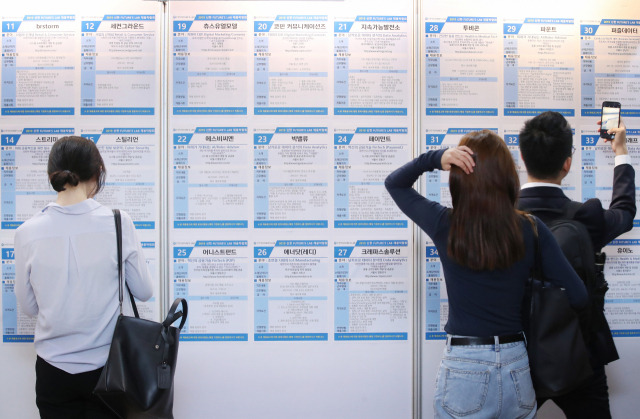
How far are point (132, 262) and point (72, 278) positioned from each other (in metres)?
0.21

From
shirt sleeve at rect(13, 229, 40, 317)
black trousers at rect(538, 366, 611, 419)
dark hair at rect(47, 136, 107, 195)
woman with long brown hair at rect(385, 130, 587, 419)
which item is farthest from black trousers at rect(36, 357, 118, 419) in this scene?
black trousers at rect(538, 366, 611, 419)

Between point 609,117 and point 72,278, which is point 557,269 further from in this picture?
point 72,278

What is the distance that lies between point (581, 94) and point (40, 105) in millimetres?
2838

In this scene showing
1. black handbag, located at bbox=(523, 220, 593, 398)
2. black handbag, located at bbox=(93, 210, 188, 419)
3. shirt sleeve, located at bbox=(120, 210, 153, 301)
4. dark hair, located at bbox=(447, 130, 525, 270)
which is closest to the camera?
dark hair, located at bbox=(447, 130, 525, 270)

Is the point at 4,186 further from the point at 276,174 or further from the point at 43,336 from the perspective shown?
the point at 276,174

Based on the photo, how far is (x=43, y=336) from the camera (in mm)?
1638

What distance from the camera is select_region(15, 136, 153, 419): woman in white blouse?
5.24 ft

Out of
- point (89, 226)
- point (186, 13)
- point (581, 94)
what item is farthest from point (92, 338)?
point (581, 94)

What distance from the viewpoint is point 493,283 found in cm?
137

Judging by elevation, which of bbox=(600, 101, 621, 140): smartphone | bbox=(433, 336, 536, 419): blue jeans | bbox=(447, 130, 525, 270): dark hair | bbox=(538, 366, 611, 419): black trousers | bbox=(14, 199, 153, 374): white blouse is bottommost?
bbox=(538, 366, 611, 419): black trousers

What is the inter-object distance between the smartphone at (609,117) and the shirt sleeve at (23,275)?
2.68 m

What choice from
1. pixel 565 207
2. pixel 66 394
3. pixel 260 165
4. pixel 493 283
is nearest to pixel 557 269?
pixel 493 283

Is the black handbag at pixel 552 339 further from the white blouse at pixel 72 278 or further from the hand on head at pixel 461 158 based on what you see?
the white blouse at pixel 72 278

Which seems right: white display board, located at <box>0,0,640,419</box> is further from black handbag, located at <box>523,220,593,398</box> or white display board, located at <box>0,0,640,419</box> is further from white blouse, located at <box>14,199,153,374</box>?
black handbag, located at <box>523,220,593,398</box>
